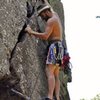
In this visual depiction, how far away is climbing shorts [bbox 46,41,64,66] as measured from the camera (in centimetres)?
1011

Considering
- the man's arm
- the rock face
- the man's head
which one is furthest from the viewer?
the man's head

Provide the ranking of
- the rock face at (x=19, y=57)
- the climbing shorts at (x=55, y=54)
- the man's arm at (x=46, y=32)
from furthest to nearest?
the climbing shorts at (x=55, y=54)
the man's arm at (x=46, y=32)
the rock face at (x=19, y=57)

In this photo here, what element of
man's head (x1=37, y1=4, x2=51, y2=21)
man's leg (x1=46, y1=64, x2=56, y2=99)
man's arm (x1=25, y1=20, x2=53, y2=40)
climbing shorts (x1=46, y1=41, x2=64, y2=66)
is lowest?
man's leg (x1=46, y1=64, x2=56, y2=99)

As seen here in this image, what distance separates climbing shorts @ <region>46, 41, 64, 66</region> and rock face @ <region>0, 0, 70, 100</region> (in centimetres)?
40

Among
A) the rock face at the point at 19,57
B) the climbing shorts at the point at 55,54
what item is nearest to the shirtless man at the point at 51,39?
the climbing shorts at the point at 55,54

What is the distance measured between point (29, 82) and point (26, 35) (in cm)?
127

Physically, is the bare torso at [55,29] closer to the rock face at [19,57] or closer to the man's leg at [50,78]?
the rock face at [19,57]

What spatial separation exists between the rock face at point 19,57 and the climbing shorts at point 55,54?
395 mm

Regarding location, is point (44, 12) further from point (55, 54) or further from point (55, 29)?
point (55, 54)

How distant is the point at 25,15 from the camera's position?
34.5 ft

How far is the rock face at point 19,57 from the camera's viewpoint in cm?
927

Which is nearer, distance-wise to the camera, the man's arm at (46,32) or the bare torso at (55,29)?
the man's arm at (46,32)

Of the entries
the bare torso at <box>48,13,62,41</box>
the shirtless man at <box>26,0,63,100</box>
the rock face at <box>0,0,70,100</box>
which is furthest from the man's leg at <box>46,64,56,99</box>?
the bare torso at <box>48,13,62,41</box>

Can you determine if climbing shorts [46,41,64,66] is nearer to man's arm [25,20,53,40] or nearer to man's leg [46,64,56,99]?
man's leg [46,64,56,99]
